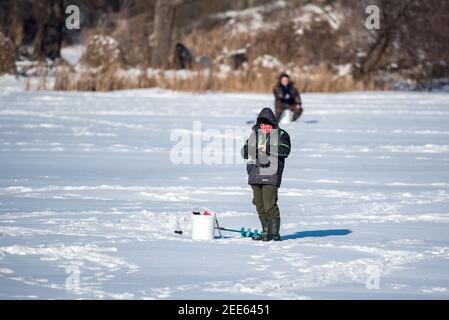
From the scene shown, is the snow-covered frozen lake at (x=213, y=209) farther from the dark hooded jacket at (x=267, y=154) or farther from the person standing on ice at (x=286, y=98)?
the dark hooded jacket at (x=267, y=154)

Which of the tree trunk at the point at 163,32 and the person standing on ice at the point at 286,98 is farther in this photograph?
the tree trunk at the point at 163,32

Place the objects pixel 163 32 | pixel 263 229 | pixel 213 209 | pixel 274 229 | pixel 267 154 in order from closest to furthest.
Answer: pixel 267 154 < pixel 274 229 < pixel 263 229 < pixel 213 209 < pixel 163 32

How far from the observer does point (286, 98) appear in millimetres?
22016

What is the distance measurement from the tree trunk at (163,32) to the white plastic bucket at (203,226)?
28953mm

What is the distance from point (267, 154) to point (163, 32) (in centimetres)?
2981

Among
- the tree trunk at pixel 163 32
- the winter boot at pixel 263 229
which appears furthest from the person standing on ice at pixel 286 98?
the tree trunk at pixel 163 32

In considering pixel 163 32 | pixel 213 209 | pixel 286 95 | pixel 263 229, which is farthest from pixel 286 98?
pixel 163 32

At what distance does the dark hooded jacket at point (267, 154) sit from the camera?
910cm

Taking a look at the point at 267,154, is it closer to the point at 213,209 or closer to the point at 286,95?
the point at 213,209

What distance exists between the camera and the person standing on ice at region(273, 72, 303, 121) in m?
21.9

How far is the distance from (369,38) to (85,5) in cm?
1262

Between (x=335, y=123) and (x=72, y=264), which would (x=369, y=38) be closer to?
(x=335, y=123)

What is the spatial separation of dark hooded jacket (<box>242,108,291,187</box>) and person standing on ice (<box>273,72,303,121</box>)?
41.8ft

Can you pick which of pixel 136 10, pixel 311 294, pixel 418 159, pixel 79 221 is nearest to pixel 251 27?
pixel 136 10
